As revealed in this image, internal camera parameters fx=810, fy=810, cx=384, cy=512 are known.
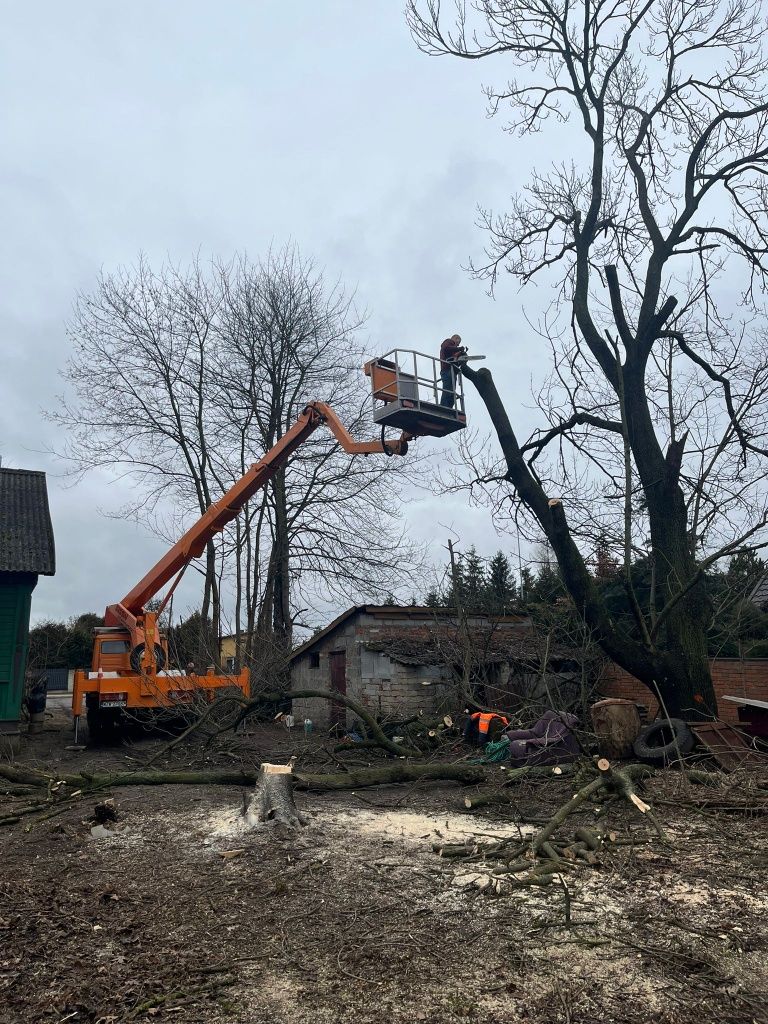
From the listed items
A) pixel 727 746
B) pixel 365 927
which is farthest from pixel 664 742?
pixel 365 927

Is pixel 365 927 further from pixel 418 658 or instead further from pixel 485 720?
pixel 418 658

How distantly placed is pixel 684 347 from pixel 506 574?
27.0 metres

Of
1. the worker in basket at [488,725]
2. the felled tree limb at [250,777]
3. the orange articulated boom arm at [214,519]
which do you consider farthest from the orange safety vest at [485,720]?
the orange articulated boom arm at [214,519]

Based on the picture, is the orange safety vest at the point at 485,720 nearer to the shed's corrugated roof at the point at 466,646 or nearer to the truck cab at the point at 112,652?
the shed's corrugated roof at the point at 466,646

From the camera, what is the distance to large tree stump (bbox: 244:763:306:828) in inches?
287

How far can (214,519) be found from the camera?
48.9 feet

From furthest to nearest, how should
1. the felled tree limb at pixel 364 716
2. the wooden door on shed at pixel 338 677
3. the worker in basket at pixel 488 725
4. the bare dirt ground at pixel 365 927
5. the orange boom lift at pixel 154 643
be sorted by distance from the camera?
the wooden door on shed at pixel 338 677, the orange boom lift at pixel 154 643, the worker in basket at pixel 488 725, the felled tree limb at pixel 364 716, the bare dirt ground at pixel 365 927

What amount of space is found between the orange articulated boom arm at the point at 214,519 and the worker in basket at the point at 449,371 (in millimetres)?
3096

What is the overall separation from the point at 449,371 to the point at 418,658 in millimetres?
7462

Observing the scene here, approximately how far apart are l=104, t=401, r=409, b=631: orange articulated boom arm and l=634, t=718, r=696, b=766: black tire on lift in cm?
680

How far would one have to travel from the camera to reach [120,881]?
19.9 ft

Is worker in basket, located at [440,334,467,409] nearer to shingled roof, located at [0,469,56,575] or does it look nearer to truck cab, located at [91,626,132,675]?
truck cab, located at [91,626,132,675]

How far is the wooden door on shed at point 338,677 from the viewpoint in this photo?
57.9 ft

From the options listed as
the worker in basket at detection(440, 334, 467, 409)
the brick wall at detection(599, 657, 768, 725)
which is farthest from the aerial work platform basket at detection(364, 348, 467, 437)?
the brick wall at detection(599, 657, 768, 725)
